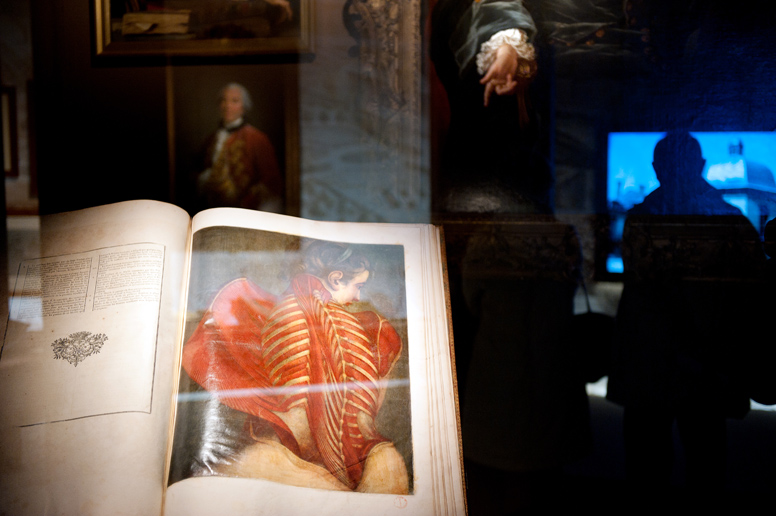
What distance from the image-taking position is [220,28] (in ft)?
3.00

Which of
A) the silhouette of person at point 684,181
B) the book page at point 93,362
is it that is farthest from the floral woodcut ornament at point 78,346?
the silhouette of person at point 684,181

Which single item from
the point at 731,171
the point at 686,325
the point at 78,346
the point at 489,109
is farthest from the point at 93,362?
the point at 731,171

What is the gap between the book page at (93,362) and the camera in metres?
0.68

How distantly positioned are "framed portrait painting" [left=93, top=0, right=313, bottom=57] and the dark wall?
39mm

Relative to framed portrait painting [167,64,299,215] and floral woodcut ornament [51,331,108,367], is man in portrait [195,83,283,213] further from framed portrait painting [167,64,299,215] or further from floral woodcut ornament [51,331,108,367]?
floral woodcut ornament [51,331,108,367]

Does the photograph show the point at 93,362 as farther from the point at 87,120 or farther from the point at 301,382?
the point at 87,120

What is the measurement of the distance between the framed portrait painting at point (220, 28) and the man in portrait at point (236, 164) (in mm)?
107

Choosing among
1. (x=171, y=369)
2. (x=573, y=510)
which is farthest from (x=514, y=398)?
(x=171, y=369)

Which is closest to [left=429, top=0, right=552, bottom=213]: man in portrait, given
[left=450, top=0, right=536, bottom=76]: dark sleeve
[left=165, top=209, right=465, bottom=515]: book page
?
[left=450, top=0, right=536, bottom=76]: dark sleeve

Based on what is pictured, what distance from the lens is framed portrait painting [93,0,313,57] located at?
91 cm

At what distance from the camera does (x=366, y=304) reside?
0.83 metres

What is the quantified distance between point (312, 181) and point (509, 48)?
449mm

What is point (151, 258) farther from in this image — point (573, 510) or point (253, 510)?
point (573, 510)

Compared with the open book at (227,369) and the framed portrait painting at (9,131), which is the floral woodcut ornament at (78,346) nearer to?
the open book at (227,369)
